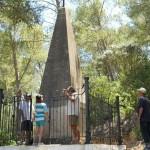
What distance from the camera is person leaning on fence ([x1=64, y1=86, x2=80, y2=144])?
450 inches

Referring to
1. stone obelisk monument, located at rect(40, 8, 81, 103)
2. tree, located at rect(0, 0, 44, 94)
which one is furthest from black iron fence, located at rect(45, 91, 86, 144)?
tree, located at rect(0, 0, 44, 94)

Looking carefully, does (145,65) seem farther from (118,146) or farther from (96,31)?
(96,31)

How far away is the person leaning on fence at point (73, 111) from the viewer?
11.4 m

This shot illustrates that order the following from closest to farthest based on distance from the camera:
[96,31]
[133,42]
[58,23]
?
[58,23], [133,42], [96,31]

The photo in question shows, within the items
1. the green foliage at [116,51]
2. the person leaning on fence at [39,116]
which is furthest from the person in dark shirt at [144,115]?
the green foliage at [116,51]

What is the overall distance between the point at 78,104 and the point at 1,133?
7.92ft

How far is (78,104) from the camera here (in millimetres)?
11648

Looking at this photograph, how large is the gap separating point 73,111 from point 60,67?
1923 millimetres

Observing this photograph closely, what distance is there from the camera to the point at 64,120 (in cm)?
1220

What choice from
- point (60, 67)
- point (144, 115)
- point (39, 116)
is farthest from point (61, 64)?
point (144, 115)

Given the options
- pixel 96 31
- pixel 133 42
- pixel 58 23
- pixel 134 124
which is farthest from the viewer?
pixel 96 31

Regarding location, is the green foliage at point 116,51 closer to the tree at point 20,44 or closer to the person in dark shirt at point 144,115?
the tree at point 20,44

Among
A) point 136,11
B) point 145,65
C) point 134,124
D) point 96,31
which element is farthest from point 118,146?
point 96,31

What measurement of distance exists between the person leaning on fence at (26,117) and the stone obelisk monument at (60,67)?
48.9 inches
